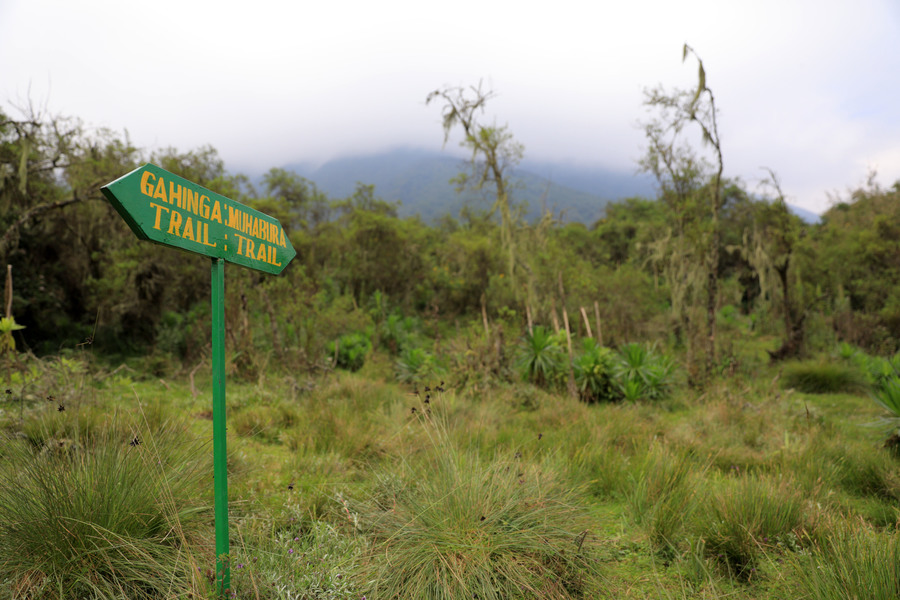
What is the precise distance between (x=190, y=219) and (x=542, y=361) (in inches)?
294

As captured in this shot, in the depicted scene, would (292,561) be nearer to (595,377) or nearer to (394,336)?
(595,377)

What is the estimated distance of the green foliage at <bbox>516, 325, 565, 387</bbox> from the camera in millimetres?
8656

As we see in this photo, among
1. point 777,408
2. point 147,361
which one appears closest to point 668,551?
point 777,408

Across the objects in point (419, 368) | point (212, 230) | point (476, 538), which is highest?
point (212, 230)

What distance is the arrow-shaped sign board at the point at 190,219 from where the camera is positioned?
1.71 metres

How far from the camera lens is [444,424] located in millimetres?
3684

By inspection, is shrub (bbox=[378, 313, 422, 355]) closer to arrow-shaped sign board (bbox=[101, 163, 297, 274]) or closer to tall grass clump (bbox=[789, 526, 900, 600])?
arrow-shaped sign board (bbox=[101, 163, 297, 274])

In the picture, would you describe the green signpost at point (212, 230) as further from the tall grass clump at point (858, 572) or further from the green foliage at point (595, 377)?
the green foliage at point (595, 377)

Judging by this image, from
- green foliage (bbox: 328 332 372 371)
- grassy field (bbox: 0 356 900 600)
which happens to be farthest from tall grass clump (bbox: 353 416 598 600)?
green foliage (bbox: 328 332 372 371)

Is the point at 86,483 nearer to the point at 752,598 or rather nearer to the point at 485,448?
the point at 485,448

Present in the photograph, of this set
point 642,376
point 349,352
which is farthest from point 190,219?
point 349,352

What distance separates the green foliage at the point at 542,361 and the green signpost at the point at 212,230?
6.90m

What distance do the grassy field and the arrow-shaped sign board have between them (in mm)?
997

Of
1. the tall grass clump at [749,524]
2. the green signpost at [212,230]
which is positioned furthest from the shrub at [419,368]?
the green signpost at [212,230]
